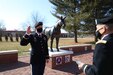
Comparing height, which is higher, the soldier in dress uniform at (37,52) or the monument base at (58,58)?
the soldier in dress uniform at (37,52)

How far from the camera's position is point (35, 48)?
661 centimetres

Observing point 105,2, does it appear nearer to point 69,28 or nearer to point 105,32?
point 69,28

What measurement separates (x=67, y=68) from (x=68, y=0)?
24.6 metres

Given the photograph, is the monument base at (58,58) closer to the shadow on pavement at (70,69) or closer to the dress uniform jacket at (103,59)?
the shadow on pavement at (70,69)

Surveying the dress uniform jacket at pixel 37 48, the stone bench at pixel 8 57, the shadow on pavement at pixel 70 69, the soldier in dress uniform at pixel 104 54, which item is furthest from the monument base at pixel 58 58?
the soldier in dress uniform at pixel 104 54

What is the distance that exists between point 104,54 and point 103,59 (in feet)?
0.18

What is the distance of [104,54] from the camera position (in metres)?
2.63

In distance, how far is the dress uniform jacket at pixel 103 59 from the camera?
263 centimetres

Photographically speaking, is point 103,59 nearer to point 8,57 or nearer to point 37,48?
point 37,48

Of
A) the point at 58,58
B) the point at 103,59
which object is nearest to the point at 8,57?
the point at 58,58

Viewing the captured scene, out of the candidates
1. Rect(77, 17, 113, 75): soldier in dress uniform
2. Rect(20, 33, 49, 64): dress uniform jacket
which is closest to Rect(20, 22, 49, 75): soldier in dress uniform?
Rect(20, 33, 49, 64): dress uniform jacket

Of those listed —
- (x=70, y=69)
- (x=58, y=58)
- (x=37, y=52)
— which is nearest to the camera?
(x=37, y=52)

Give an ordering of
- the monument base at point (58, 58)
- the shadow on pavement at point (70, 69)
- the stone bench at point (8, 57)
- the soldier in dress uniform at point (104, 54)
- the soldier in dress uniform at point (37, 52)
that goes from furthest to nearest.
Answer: the stone bench at point (8, 57), the monument base at point (58, 58), the shadow on pavement at point (70, 69), the soldier in dress uniform at point (37, 52), the soldier in dress uniform at point (104, 54)

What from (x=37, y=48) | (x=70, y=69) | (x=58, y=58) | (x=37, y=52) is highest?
(x=37, y=48)
